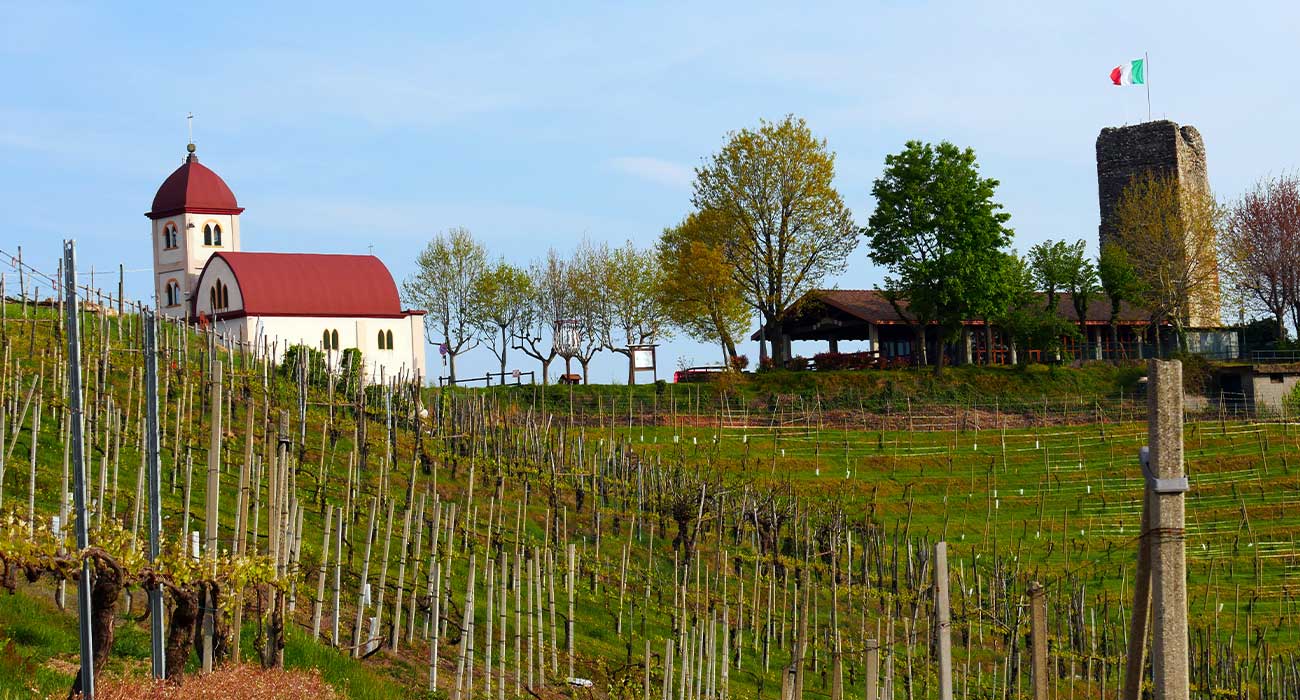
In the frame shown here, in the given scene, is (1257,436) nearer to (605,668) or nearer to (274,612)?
(605,668)

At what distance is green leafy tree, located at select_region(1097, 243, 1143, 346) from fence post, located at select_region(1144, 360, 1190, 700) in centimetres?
5197

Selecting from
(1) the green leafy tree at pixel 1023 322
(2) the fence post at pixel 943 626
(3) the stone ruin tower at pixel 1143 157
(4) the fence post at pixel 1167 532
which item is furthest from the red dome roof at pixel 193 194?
(4) the fence post at pixel 1167 532

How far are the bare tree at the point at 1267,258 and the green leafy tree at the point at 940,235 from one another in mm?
13761

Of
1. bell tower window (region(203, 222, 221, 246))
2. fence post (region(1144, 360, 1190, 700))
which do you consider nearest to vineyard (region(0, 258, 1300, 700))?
fence post (region(1144, 360, 1190, 700))

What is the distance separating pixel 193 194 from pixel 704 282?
2023cm

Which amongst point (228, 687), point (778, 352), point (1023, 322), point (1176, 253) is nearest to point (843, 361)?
point (778, 352)

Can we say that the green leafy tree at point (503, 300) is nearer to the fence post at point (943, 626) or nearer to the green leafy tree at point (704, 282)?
the green leafy tree at point (704, 282)

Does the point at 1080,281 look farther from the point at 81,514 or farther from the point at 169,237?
the point at 81,514

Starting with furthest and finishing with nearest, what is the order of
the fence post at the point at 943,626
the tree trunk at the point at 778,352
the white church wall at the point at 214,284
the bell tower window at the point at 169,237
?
the bell tower window at the point at 169,237
the tree trunk at the point at 778,352
the white church wall at the point at 214,284
the fence post at the point at 943,626

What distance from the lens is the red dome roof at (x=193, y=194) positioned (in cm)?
5709

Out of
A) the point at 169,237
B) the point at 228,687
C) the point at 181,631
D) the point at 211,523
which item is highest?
the point at 169,237

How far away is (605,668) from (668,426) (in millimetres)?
25162

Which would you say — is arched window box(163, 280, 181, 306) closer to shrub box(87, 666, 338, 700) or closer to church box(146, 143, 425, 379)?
church box(146, 143, 425, 379)

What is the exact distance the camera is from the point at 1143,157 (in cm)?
6962
